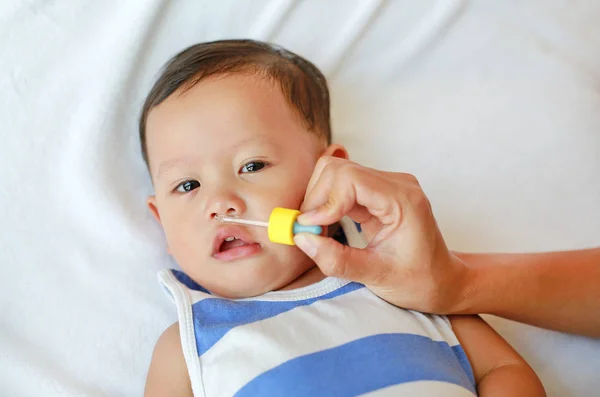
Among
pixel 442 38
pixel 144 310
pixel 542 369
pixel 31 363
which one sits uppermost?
pixel 442 38

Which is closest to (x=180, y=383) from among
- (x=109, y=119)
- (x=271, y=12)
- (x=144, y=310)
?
(x=144, y=310)

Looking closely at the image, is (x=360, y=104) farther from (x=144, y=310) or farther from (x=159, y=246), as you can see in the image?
(x=144, y=310)

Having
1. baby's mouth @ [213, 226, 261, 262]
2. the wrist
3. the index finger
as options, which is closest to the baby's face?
baby's mouth @ [213, 226, 261, 262]

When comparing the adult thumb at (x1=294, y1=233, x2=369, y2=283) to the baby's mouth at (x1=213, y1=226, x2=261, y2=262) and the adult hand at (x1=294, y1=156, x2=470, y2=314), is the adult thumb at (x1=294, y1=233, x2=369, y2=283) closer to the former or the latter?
the adult hand at (x1=294, y1=156, x2=470, y2=314)

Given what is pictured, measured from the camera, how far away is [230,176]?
0.99 meters

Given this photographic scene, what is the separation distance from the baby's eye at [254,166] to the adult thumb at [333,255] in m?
0.24

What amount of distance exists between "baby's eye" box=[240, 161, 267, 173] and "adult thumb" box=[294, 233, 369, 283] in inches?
9.4

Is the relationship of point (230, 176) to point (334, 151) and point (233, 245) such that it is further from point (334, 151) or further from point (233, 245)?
point (334, 151)

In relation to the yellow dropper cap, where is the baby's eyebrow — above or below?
below

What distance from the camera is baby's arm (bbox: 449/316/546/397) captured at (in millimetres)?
926

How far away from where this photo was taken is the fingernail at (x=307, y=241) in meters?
0.80

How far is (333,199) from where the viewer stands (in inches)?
32.7

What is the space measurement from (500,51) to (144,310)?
100cm

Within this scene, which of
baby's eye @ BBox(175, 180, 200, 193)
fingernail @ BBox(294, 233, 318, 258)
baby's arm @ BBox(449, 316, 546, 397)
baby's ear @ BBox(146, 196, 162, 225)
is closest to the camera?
fingernail @ BBox(294, 233, 318, 258)
